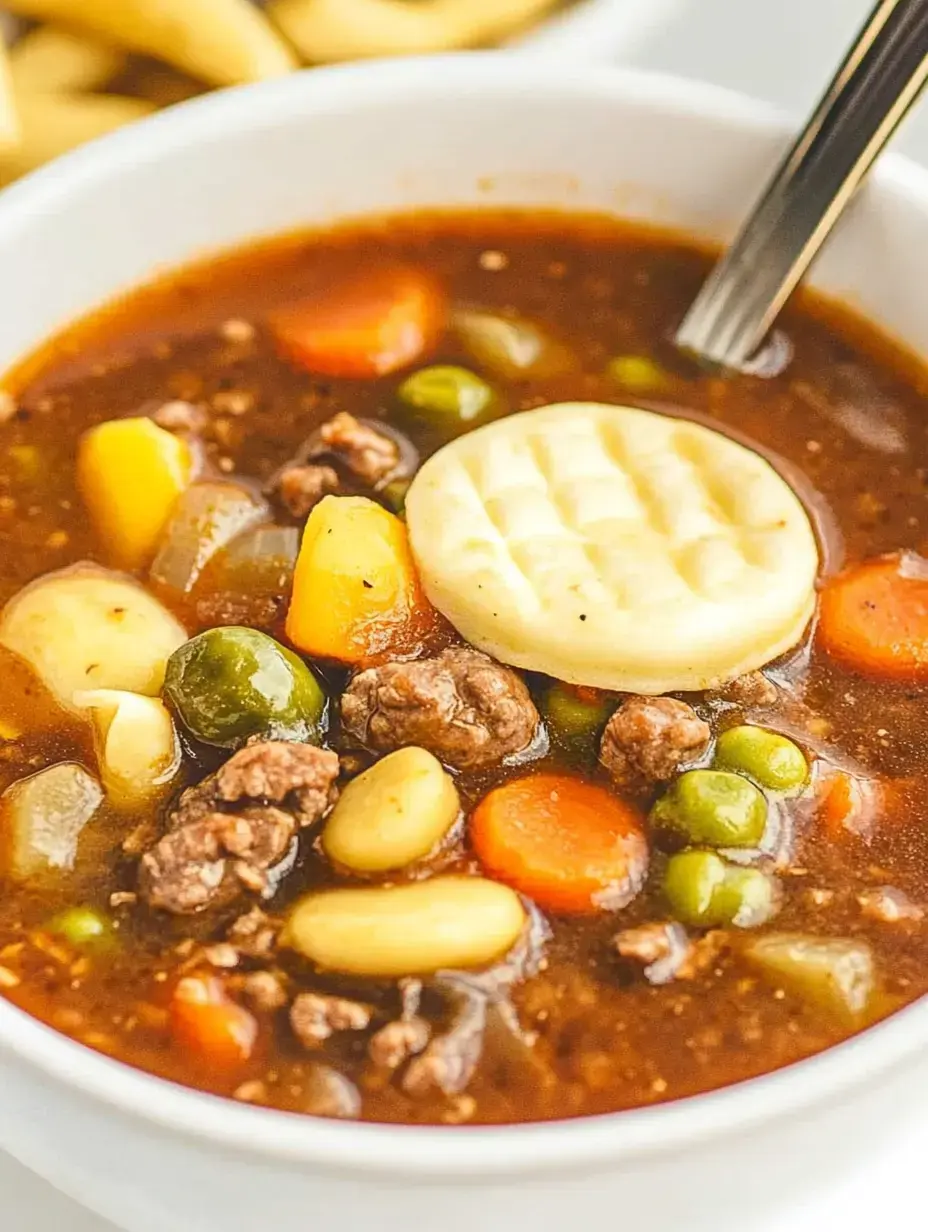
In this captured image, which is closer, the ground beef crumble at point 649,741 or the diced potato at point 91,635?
the ground beef crumble at point 649,741

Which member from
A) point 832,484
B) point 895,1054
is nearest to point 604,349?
point 832,484

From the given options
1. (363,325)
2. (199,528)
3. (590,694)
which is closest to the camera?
(590,694)

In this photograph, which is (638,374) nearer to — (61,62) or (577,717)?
(577,717)

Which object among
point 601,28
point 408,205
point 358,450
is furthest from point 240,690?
point 601,28

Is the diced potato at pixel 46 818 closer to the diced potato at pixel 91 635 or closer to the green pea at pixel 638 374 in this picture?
the diced potato at pixel 91 635

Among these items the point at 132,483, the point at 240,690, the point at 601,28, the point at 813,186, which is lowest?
the point at 132,483

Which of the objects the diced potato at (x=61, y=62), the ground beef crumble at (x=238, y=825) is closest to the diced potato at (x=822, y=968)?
the ground beef crumble at (x=238, y=825)

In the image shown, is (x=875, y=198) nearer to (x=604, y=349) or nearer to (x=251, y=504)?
(x=604, y=349)
